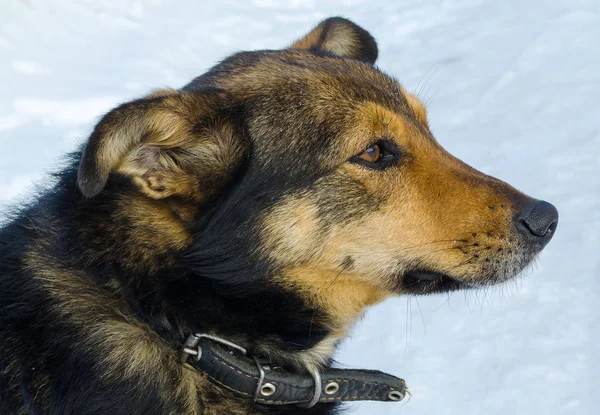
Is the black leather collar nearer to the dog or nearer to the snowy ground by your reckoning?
the dog

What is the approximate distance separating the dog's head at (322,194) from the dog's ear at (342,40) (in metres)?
0.74

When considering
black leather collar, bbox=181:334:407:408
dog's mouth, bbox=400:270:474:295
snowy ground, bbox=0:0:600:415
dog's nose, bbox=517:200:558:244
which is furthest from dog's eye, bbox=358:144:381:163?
snowy ground, bbox=0:0:600:415

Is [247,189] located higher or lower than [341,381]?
higher

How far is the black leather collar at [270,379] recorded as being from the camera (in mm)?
3076

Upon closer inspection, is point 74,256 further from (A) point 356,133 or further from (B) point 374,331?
(B) point 374,331

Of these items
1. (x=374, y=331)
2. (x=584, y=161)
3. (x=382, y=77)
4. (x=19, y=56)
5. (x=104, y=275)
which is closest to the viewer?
(x=104, y=275)

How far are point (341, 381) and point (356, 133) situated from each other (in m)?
1.07

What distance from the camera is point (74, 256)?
10.3 ft

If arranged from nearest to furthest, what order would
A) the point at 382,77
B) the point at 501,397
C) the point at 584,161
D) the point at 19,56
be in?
1. the point at 382,77
2. the point at 501,397
3. the point at 584,161
4. the point at 19,56

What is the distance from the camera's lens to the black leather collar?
308cm

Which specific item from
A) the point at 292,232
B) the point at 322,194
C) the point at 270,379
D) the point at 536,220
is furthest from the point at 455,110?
the point at 270,379

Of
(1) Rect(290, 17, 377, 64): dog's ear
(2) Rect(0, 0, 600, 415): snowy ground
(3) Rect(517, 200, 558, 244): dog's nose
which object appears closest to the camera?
(3) Rect(517, 200, 558, 244): dog's nose

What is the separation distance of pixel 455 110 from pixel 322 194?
440cm

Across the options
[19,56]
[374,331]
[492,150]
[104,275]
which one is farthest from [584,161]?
[19,56]
